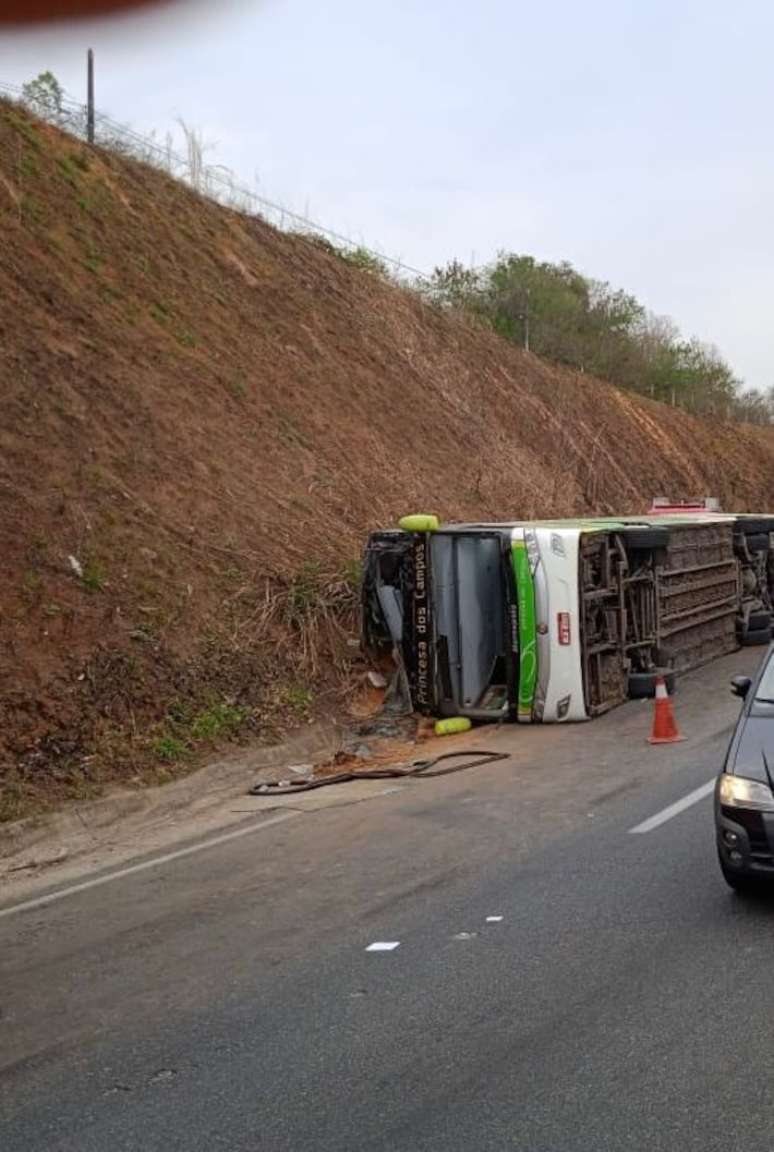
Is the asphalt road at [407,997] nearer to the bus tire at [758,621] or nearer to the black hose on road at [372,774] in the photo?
the black hose on road at [372,774]

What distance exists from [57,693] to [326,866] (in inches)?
154

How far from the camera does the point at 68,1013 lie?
17.2ft

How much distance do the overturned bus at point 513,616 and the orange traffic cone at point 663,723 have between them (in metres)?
1.62

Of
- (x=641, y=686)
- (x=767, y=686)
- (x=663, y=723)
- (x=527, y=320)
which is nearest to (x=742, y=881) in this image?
(x=767, y=686)

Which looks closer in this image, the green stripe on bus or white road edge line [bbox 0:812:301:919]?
white road edge line [bbox 0:812:301:919]

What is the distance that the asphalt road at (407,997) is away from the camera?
12.9ft

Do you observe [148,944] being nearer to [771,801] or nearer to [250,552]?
[771,801]

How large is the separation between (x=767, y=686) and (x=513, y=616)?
5977 millimetres

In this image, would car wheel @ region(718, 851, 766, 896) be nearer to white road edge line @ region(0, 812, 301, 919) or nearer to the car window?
the car window

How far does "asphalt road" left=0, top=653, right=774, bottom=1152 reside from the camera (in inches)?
155

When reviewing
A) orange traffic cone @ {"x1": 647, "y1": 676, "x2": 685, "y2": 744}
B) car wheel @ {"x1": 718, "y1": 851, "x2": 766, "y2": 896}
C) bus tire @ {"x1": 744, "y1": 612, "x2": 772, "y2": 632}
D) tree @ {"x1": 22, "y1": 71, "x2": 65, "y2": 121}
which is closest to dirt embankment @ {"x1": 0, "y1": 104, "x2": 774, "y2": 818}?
tree @ {"x1": 22, "y1": 71, "x2": 65, "y2": 121}

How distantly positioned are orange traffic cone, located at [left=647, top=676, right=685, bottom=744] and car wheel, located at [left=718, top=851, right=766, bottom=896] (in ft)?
16.1

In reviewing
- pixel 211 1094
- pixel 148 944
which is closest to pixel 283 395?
pixel 148 944

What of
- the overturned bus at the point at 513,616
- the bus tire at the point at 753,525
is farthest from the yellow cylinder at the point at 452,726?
the bus tire at the point at 753,525
